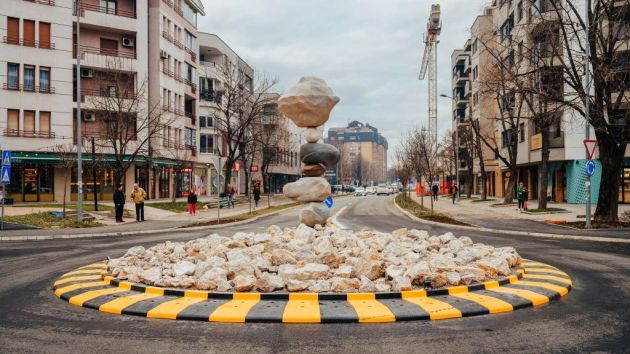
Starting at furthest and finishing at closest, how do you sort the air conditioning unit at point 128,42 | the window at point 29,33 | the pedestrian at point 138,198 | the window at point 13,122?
the air conditioning unit at point 128,42, the window at point 29,33, the window at point 13,122, the pedestrian at point 138,198

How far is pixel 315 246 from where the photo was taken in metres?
10.2

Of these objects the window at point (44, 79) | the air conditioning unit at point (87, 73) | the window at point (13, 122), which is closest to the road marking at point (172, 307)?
the window at point (13, 122)

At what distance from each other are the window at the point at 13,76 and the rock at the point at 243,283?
37.5 metres

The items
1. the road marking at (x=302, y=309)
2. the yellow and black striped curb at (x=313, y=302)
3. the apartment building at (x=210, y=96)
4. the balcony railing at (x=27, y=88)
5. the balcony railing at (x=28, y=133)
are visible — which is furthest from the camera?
the apartment building at (x=210, y=96)

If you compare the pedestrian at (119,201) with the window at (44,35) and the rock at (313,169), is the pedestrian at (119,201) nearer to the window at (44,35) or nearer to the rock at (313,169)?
the rock at (313,169)

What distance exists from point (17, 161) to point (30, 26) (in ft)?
33.5

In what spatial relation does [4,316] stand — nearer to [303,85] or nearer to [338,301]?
[338,301]

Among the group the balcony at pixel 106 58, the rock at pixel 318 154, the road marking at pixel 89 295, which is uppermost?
the balcony at pixel 106 58

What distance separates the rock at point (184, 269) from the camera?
28.1 feet

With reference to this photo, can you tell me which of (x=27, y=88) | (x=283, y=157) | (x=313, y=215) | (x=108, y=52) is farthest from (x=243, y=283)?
(x=283, y=157)

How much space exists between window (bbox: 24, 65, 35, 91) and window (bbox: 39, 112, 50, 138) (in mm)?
2033

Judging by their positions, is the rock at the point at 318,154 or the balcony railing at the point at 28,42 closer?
the rock at the point at 318,154

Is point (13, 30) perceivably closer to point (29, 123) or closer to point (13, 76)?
point (13, 76)

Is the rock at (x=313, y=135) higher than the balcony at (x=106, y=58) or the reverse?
the reverse
